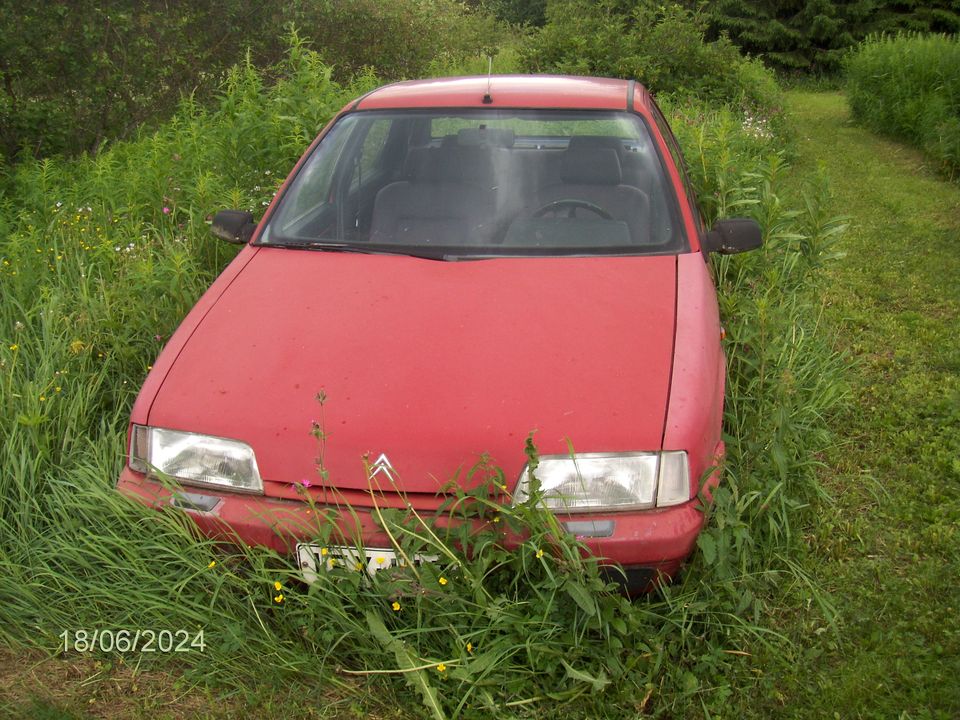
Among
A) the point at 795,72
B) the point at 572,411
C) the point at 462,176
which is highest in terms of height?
the point at 462,176

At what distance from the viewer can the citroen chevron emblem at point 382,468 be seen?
2404 millimetres

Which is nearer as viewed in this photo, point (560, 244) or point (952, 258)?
point (560, 244)

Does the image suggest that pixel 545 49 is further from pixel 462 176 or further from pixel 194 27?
pixel 462 176

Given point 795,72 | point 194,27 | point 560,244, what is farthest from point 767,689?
point 795,72

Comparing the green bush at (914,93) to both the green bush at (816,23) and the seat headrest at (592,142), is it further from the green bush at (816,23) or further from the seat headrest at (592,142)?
the seat headrest at (592,142)

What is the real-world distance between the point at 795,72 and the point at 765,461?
19.3 metres

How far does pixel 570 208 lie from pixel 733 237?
0.63m

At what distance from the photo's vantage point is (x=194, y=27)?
34.1 ft

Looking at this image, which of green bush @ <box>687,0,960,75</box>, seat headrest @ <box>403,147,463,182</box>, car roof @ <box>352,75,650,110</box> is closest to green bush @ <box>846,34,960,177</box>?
green bush @ <box>687,0,960,75</box>

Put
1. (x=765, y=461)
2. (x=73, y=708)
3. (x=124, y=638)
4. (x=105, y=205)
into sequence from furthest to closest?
(x=105, y=205)
(x=765, y=461)
(x=124, y=638)
(x=73, y=708)

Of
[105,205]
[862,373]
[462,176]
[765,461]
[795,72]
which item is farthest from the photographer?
[795,72]

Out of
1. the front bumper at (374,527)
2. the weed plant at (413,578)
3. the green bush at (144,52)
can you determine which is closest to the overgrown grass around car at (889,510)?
the weed plant at (413,578)

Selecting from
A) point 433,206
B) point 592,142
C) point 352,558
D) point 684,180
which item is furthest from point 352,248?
point 684,180
